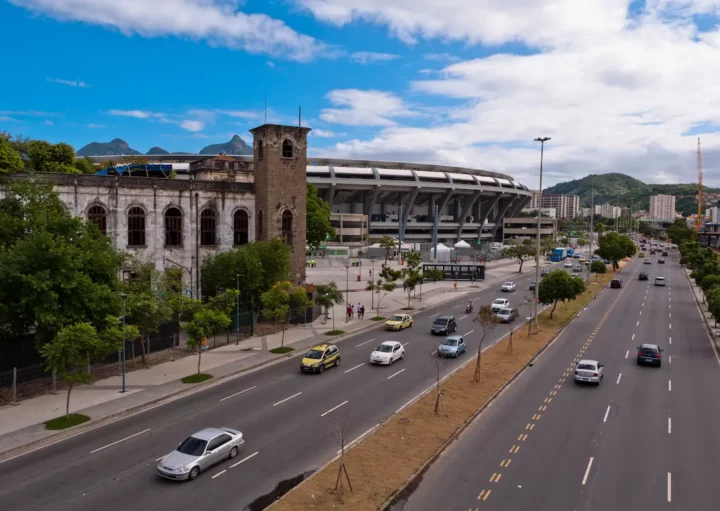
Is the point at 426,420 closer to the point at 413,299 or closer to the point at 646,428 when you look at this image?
the point at 646,428

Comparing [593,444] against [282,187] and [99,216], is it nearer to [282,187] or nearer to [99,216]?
[282,187]

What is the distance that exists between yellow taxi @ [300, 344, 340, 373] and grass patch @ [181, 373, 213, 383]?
525 cm

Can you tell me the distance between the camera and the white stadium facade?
132 meters

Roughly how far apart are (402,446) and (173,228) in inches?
1289

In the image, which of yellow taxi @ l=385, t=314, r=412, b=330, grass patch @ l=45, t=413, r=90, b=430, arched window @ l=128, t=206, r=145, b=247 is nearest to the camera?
grass patch @ l=45, t=413, r=90, b=430

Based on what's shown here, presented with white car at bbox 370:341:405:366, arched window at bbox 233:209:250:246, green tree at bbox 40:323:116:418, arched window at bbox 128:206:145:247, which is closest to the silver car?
green tree at bbox 40:323:116:418

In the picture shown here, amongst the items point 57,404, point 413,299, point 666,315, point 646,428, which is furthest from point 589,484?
point 413,299

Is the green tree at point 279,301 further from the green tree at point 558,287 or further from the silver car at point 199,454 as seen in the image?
the green tree at point 558,287

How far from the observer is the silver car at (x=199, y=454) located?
57.8 ft

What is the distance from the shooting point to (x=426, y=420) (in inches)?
908

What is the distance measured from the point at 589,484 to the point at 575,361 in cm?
1806

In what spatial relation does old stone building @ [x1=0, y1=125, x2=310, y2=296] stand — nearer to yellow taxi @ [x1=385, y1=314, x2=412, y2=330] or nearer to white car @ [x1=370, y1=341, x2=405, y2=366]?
yellow taxi @ [x1=385, y1=314, x2=412, y2=330]

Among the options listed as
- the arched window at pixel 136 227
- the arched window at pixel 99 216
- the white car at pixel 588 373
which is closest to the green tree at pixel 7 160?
the arched window at pixel 99 216

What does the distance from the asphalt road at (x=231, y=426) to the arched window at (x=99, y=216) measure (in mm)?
19695
